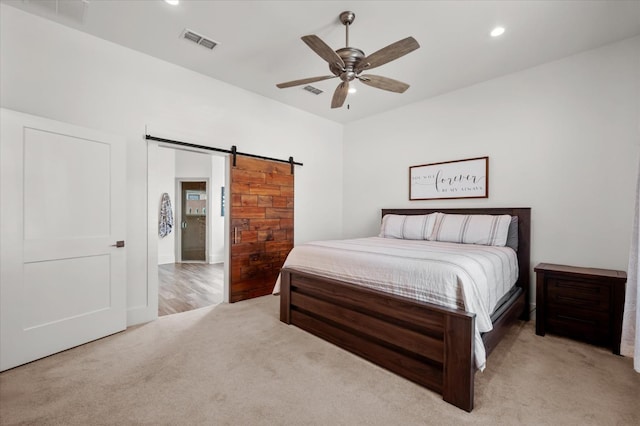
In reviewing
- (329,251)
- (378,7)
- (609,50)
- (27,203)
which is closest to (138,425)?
(329,251)

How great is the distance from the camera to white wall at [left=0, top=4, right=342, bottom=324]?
249cm

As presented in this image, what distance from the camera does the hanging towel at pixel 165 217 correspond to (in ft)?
22.1

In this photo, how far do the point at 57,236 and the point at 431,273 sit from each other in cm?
315

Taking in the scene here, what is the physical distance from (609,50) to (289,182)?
407 cm

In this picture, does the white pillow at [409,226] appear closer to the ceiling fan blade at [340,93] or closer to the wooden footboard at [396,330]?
the wooden footboard at [396,330]

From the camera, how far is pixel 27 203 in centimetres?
234

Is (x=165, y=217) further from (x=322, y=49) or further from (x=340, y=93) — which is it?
(x=322, y=49)

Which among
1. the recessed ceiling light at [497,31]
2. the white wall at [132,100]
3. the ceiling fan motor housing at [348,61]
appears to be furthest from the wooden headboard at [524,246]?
the white wall at [132,100]

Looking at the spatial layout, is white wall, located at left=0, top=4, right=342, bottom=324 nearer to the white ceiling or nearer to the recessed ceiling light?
the white ceiling

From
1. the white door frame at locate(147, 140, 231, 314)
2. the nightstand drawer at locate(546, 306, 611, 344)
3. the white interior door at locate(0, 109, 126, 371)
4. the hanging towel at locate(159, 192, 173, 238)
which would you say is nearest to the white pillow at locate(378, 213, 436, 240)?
the nightstand drawer at locate(546, 306, 611, 344)

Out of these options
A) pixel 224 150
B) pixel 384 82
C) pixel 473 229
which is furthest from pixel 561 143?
pixel 224 150

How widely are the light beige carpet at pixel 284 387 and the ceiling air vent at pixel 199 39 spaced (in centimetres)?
299

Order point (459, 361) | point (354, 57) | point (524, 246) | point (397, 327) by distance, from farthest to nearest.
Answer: point (524, 246) < point (354, 57) < point (397, 327) < point (459, 361)

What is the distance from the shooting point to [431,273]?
6.56 feet
